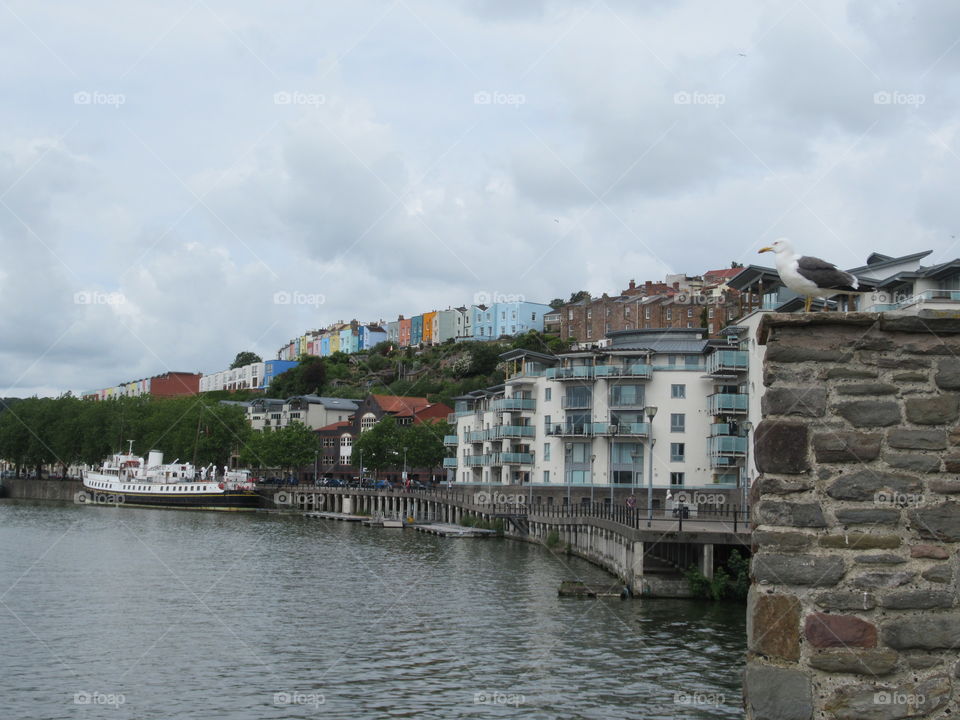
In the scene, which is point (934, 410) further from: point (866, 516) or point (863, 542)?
point (863, 542)

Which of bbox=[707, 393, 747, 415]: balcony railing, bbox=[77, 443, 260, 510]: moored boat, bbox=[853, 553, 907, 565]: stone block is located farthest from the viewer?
bbox=[77, 443, 260, 510]: moored boat

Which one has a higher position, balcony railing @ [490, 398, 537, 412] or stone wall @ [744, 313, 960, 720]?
balcony railing @ [490, 398, 537, 412]

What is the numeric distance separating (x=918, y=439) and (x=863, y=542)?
3.06 feet

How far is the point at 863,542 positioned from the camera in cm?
783

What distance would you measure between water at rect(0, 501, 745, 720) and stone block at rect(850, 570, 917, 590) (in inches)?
559

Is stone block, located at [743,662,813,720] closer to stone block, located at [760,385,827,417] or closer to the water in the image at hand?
stone block, located at [760,385,827,417]

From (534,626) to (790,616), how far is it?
24830 millimetres

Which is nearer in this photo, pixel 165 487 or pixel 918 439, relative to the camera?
pixel 918 439

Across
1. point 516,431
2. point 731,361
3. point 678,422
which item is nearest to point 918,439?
point 731,361

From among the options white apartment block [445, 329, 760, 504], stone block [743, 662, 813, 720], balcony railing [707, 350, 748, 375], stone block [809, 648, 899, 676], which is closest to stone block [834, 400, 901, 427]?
stone block [809, 648, 899, 676]

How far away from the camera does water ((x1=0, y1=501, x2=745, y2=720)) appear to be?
21781mm

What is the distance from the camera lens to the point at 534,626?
31.7 m

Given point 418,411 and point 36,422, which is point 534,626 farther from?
point 36,422

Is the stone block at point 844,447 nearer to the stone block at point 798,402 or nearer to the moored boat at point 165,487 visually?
the stone block at point 798,402
